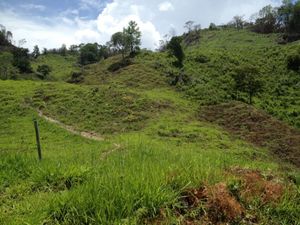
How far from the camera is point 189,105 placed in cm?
4166

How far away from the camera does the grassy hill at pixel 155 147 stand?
16.4ft

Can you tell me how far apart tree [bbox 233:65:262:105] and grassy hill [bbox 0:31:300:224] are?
1563 millimetres

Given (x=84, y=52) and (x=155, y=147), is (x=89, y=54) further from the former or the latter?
(x=155, y=147)

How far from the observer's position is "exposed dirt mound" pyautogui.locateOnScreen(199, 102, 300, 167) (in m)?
27.8

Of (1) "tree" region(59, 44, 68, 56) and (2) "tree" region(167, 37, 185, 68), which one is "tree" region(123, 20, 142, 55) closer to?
(2) "tree" region(167, 37, 185, 68)

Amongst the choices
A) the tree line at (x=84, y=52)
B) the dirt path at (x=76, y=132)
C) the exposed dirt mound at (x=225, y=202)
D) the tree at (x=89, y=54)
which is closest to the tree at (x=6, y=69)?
the tree line at (x=84, y=52)

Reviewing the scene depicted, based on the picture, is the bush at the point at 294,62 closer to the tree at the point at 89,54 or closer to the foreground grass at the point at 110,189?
the foreground grass at the point at 110,189

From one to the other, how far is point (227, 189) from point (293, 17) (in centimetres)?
8190

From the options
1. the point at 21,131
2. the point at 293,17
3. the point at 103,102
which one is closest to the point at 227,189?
the point at 21,131

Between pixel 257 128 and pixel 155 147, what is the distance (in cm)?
2303

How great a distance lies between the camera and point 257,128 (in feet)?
108

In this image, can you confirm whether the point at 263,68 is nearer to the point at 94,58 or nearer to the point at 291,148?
the point at 291,148

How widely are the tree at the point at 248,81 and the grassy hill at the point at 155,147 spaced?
5.13 feet

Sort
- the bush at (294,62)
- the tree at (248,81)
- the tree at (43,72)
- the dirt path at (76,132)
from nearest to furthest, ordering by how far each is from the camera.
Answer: the dirt path at (76,132) < the tree at (248,81) < the bush at (294,62) < the tree at (43,72)
